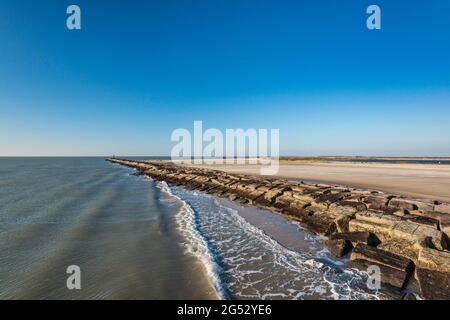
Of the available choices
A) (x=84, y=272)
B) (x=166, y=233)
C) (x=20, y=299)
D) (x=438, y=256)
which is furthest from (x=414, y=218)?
(x=20, y=299)

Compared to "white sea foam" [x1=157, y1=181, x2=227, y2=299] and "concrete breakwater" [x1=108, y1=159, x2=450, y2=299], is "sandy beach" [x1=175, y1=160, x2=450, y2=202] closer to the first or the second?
"concrete breakwater" [x1=108, y1=159, x2=450, y2=299]

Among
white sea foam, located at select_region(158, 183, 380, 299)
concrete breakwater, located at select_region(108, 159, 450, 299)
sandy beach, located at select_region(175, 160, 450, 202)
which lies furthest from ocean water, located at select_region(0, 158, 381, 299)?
sandy beach, located at select_region(175, 160, 450, 202)

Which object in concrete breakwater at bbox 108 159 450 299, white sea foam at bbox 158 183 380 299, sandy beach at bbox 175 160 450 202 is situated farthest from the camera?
sandy beach at bbox 175 160 450 202

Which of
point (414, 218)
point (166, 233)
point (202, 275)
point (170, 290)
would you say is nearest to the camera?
point (170, 290)

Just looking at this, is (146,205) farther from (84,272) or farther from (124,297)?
(124,297)

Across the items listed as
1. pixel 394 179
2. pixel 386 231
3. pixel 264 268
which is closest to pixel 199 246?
pixel 264 268

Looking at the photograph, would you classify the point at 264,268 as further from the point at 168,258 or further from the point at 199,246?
the point at 168,258

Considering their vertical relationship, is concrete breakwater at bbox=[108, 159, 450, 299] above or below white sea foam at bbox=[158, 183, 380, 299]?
above
